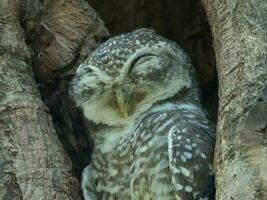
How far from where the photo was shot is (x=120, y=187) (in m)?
3.39

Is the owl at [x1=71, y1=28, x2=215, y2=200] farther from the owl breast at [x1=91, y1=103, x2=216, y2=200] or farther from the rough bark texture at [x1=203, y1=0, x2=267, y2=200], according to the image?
the rough bark texture at [x1=203, y1=0, x2=267, y2=200]

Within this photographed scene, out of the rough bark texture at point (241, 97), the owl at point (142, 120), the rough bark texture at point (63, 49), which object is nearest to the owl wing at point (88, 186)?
the owl at point (142, 120)

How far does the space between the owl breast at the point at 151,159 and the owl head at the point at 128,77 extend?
0.06 meters

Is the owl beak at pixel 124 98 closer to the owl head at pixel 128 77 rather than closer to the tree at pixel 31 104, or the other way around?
the owl head at pixel 128 77

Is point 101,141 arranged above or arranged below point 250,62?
below

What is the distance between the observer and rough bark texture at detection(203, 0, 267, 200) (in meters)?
2.63

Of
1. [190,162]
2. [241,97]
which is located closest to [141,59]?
[190,162]

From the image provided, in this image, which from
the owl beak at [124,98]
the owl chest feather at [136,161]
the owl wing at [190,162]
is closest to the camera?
the owl wing at [190,162]

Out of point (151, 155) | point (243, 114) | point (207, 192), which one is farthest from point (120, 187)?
point (243, 114)

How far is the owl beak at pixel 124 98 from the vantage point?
3.43 m

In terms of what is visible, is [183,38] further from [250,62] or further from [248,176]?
[248,176]

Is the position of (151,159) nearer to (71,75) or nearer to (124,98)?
(124,98)

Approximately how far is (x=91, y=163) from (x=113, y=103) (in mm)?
282

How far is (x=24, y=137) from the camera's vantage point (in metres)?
3.38
